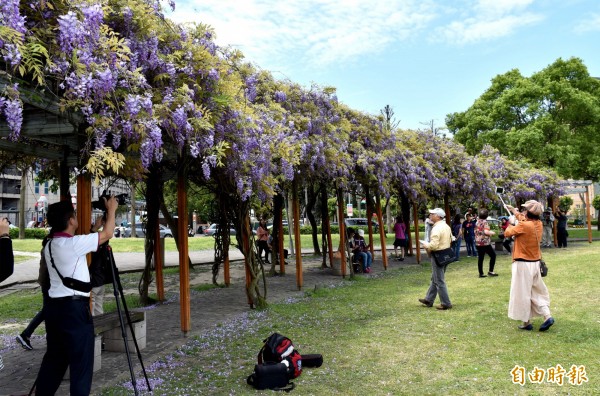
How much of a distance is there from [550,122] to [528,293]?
26343mm

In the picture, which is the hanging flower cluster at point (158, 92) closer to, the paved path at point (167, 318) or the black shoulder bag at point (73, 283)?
the black shoulder bag at point (73, 283)

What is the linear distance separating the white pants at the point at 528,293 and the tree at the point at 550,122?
928 inches

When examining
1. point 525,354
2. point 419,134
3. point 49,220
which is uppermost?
point 419,134

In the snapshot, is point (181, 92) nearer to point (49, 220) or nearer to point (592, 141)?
point (49, 220)

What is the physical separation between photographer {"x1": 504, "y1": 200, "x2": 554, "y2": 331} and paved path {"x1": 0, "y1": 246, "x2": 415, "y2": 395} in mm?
4936

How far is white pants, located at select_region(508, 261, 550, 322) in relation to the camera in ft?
22.6

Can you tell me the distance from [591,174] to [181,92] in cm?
3276

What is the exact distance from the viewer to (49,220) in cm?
393

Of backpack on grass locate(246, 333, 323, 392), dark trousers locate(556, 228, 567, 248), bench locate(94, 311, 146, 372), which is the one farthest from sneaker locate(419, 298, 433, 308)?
dark trousers locate(556, 228, 567, 248)

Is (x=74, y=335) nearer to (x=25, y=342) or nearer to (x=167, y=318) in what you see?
(x=25, y=342)

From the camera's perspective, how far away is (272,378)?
4.80 m

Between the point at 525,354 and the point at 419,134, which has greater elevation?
the point at 419,134

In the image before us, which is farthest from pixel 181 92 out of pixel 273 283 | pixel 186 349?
pixel 273 283

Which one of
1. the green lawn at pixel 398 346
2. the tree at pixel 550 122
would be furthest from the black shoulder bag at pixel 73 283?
the tree at pixel 550 122
